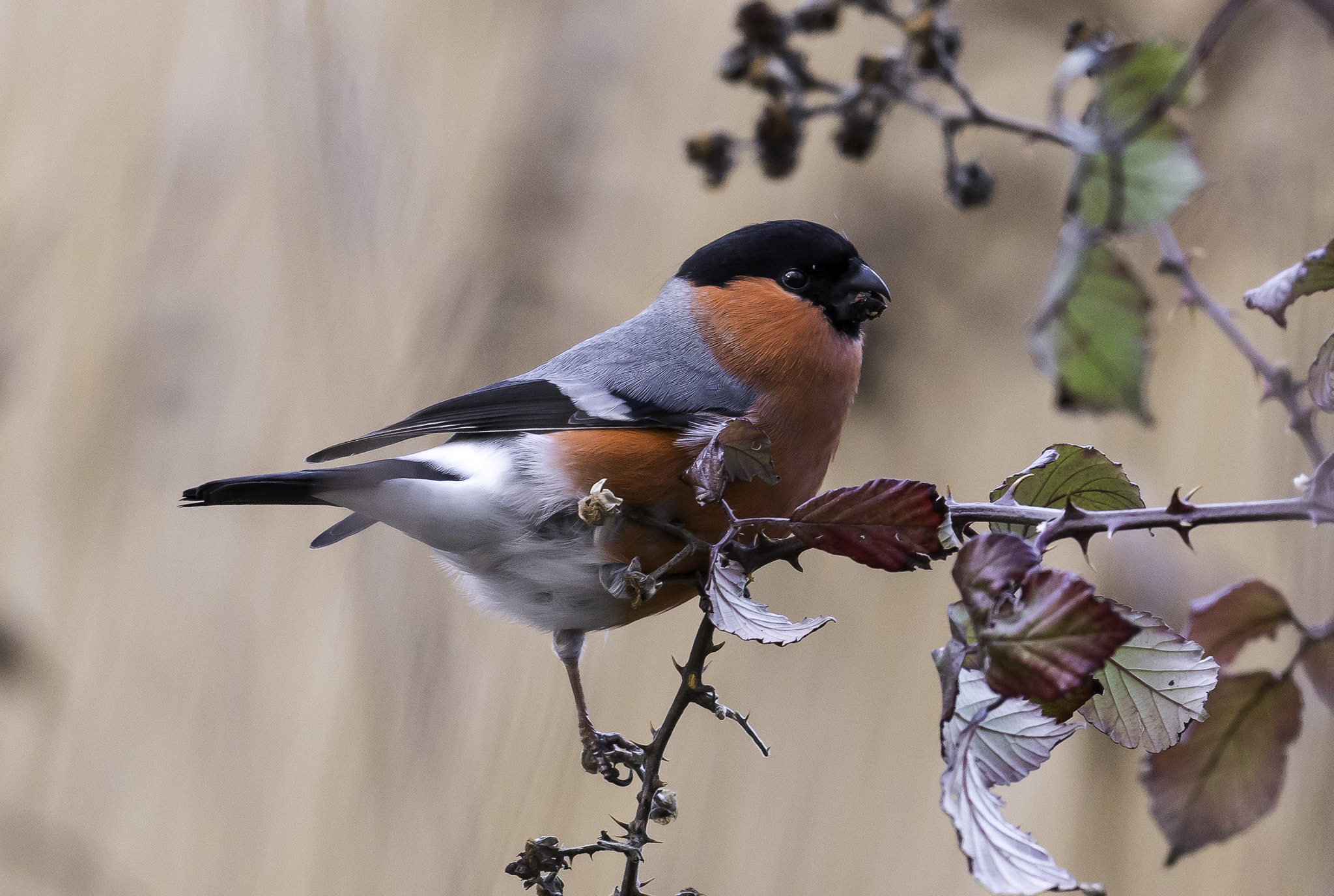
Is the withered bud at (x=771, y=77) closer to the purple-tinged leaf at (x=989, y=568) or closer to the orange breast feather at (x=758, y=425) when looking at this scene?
the orange breast feather at (x=758, y=425)

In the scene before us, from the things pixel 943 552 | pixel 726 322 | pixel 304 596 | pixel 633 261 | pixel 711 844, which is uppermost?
pixel 633 261

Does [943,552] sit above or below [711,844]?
above

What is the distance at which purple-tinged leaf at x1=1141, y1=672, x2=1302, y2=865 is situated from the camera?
654mm

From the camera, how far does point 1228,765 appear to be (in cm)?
66

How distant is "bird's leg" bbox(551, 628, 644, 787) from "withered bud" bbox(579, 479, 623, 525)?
34cm

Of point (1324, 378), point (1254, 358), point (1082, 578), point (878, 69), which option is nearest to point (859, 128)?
point (878, 69)

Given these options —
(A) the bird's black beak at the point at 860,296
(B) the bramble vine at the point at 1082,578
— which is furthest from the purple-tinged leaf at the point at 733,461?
(A) the bird's black beak at the point at 860,296

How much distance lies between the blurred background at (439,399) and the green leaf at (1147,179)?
71 cm

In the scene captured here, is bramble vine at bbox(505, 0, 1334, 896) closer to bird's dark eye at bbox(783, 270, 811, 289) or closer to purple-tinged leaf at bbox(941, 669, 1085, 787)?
purple-tinged leaf at bbox(941, 669, 1085, 787)

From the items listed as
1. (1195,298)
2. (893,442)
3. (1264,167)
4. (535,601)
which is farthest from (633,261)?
(1195,298)

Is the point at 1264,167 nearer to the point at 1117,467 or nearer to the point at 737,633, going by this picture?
the point at 1117,467

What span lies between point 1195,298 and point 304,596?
1440 millimetres

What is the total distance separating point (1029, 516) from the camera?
1.81 ft

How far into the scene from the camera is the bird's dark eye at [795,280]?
1343 millimetres
